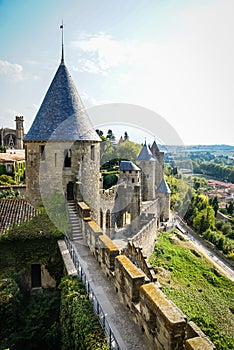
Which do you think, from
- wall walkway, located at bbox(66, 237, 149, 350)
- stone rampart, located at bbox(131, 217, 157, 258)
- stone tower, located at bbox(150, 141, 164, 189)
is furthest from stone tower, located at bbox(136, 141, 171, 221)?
wall walkway, located at bbox(66, 237, 149, 350)

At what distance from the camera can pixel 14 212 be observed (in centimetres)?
1316

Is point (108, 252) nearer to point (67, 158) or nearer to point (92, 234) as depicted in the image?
point (92, 234)

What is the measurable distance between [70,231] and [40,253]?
1.74 metres

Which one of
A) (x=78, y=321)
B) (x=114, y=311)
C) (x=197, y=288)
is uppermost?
(x=114, y=311)

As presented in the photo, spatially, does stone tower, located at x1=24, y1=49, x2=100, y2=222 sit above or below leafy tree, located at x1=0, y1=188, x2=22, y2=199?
above

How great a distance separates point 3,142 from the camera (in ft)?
216

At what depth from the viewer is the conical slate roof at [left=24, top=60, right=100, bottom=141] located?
14.1 m

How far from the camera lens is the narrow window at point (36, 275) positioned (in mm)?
12172

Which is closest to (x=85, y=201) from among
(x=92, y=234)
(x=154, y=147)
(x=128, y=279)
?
(x=92, y=234)

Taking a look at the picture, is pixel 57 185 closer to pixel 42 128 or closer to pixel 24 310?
pixel 42 128

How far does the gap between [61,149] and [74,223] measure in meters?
3.62

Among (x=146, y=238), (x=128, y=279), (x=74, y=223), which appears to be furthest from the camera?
(x=146, y=238)

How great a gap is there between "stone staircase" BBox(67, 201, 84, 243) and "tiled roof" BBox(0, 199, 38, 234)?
1700 millimetres

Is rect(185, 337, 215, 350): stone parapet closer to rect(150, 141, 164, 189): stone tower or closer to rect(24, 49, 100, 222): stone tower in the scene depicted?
rect(24, 49, 100, 222): stone tower
